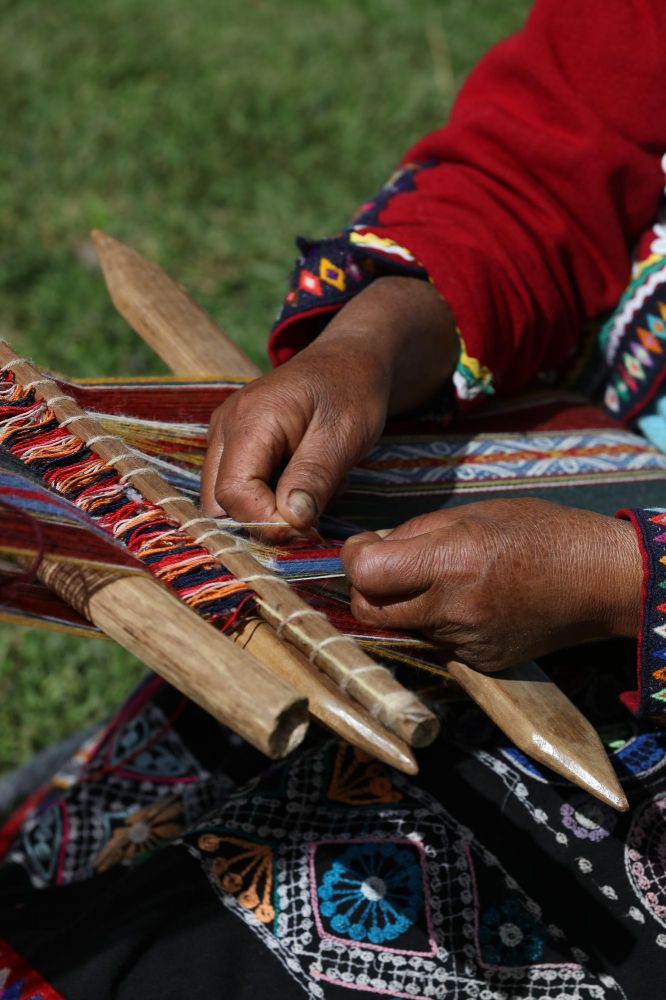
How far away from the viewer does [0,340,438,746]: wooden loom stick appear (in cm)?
99

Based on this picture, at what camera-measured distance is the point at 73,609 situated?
1.10m

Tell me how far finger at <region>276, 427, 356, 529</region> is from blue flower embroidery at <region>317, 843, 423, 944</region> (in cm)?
40

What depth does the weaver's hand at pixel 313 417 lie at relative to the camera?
4.17ft

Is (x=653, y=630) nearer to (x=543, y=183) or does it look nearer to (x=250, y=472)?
(x=250, y=472)

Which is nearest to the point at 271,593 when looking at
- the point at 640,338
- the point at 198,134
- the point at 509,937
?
the point at 509,937

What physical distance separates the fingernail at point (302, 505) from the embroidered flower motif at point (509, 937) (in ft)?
1.61

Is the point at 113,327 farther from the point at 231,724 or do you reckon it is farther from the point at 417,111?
the point at 231,724

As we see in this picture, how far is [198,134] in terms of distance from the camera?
3885 mm

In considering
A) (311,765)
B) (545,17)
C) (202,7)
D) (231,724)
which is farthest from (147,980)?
(202,7)

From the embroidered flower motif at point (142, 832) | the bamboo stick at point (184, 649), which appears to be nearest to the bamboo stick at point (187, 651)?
the bamboo stick at point (184, 649)

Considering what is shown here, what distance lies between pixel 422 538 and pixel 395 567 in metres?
0.04

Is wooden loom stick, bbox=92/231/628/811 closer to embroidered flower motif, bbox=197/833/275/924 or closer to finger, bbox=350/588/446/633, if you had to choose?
finger, bbox=350/588/446/633

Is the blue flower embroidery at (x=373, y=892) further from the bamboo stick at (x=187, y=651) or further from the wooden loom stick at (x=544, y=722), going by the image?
the bamboo stick at (x=187, y=651)

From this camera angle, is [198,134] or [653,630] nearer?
[653,630]
